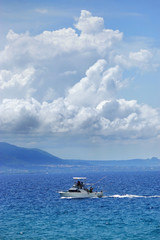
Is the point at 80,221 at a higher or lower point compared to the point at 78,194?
lower

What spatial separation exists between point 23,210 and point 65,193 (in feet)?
87.3

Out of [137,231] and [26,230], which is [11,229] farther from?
[137,231]

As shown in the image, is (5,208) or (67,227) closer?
(67,227)

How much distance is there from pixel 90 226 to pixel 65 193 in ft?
142

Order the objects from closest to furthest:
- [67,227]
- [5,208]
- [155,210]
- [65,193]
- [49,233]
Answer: [49,233] < [67,227] < [155,210] < [5,208] < [65,193]

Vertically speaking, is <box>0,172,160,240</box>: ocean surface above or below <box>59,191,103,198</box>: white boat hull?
below

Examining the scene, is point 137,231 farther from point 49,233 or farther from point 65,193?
point 65,193

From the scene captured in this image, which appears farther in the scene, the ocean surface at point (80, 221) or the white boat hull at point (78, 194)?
the white boat hull at point (78, 194)

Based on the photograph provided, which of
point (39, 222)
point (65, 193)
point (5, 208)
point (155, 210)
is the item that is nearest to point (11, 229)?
point (39, 222)

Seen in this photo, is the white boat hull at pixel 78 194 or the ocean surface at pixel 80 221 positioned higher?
the white boat hull at pixel 78 194

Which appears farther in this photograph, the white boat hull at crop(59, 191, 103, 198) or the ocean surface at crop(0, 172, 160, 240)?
the white boat hull at crop(59, 191, 103, 198)

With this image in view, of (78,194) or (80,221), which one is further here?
(78,194)

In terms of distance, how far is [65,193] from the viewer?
10338 centimetres

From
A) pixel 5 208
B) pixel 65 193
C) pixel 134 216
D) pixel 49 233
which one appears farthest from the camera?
pixel 65 193
